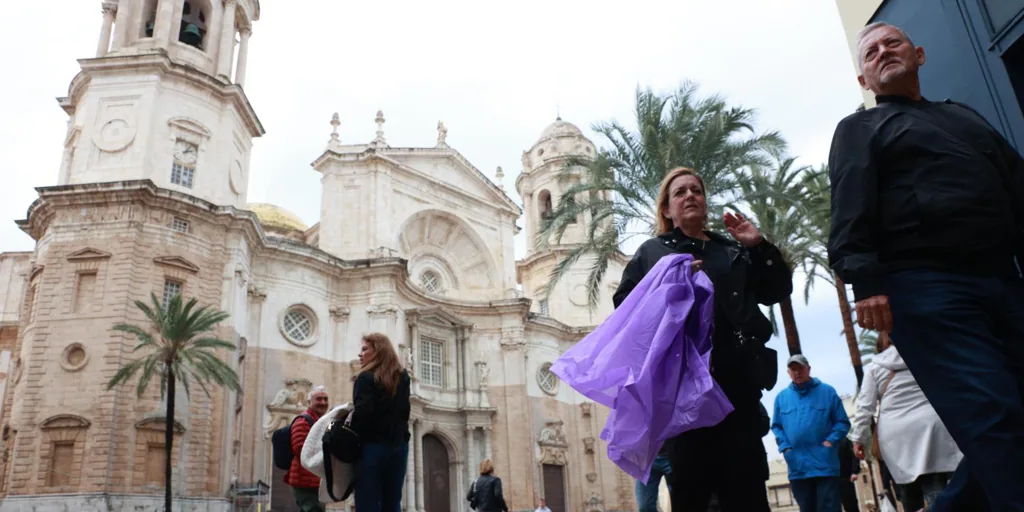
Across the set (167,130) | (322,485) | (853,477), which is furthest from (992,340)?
(167,130)

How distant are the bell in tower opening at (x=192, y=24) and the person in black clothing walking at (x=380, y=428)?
28213mm

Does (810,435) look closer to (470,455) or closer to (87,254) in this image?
(87,254)

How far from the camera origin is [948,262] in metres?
2.84

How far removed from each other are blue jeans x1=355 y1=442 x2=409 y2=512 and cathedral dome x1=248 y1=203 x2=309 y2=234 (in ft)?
122

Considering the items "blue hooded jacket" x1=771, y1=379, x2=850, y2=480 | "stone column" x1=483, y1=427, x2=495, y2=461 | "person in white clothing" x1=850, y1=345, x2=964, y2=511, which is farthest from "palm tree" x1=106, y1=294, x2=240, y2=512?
"person in white clothing" x1=850, y1=345, x2=964, y2=511

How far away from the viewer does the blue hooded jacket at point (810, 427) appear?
261 inches

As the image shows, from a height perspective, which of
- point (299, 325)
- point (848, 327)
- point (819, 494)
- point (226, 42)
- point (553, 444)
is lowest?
point (819, 494)

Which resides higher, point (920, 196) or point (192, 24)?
point (192, 24)

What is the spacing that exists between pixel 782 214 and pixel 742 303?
1775 centimetres

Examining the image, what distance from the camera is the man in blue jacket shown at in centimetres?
658

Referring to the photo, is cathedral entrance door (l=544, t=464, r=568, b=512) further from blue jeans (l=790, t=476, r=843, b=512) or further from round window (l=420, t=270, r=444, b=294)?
blue jeans (l=790, t=476, r=843, b=512)

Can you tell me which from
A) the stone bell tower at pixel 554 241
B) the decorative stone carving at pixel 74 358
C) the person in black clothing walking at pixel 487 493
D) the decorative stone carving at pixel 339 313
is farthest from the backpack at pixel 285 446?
the stone bell tower at pixel 554 241

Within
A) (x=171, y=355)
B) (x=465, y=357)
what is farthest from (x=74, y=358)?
(x=465, y=357)

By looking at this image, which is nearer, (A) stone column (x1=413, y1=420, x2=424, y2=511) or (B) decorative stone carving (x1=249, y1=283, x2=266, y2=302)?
(B) decorative stone carving (x1=249, y1=283, x2=266, y2=302)
